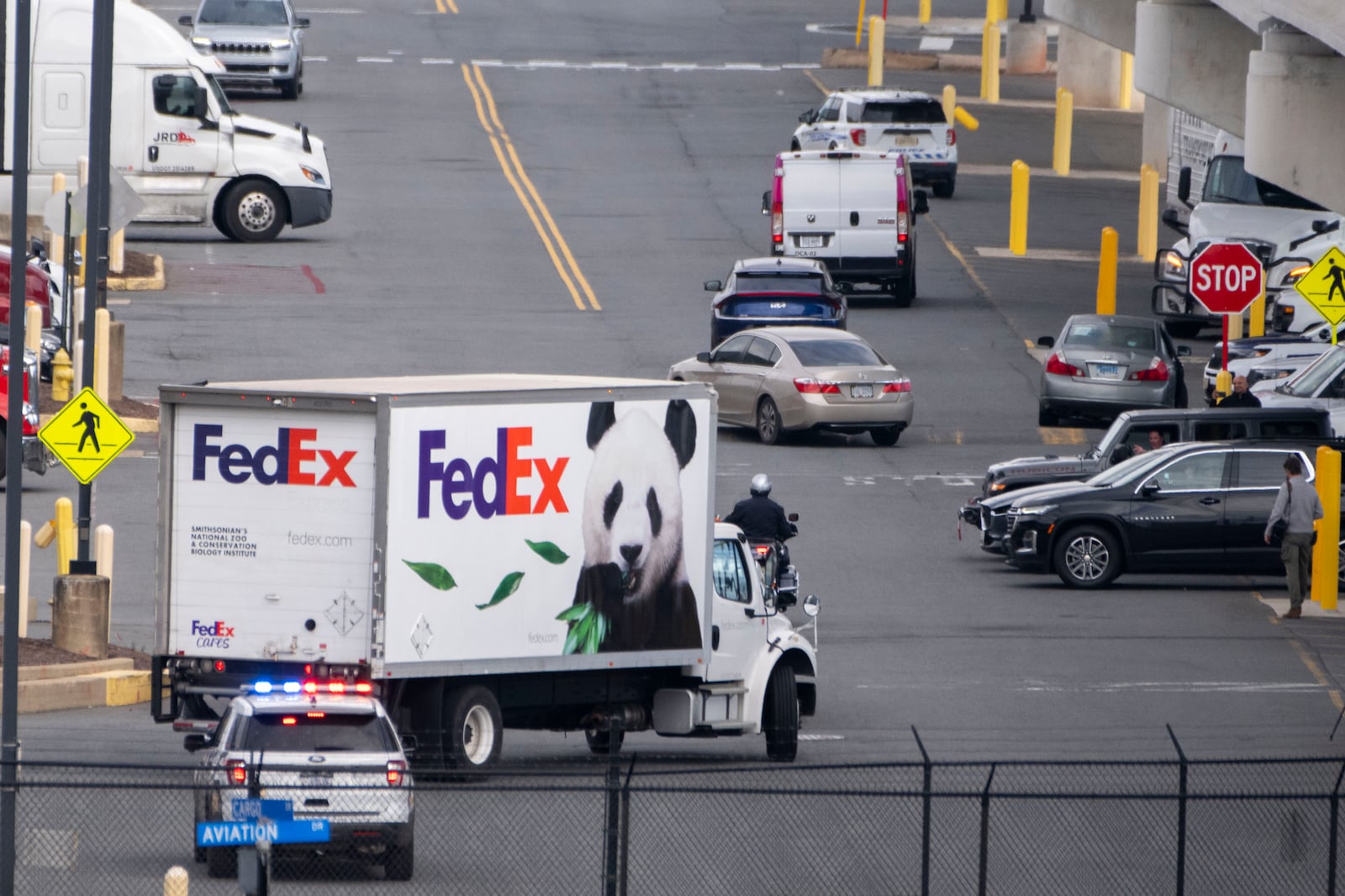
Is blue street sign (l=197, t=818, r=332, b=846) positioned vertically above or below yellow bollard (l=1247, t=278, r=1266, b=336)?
below

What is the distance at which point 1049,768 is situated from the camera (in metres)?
17.5

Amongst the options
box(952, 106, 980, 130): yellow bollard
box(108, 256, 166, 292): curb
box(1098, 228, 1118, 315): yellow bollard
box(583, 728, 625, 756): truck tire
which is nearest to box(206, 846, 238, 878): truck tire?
box(583, 728, 625, 756): truck tire

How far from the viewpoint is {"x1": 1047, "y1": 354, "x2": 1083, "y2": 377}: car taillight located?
33.3 meters

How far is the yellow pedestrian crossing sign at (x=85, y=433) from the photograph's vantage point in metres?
18.7

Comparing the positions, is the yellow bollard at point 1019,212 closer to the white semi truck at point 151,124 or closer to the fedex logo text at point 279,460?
the white semi truck at point 151,124

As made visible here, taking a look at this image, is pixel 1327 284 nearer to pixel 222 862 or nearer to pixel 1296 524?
pixel 1296 524

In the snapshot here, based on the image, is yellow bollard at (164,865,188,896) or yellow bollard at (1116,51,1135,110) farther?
yellow bollard at (1116,51,1135,110)

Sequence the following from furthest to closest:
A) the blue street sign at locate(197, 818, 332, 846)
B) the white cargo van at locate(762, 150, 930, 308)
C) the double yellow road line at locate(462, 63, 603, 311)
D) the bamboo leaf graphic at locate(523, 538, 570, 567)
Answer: the double yellow road line at locate(462, 63, 603, 311), the white cargo van at locate(762, 150, 930, 308), the bamboo leaf graphic at locate(523, 538, 570, 567), the blue street sign at locate(197, 818, 332, 846)

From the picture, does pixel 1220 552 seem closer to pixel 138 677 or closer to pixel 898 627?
pixel 898 627

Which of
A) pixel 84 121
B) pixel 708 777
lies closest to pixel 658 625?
pixel 708 777

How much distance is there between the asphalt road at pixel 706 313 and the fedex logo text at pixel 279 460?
87.0 inches

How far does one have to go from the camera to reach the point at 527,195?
4959cm

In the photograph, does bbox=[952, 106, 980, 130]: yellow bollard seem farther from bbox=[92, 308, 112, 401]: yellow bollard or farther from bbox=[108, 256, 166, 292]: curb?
bbox=[92, 308, 112, 401]: yellow bollard

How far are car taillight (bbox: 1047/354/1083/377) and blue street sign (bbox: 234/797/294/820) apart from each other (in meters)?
22.5
